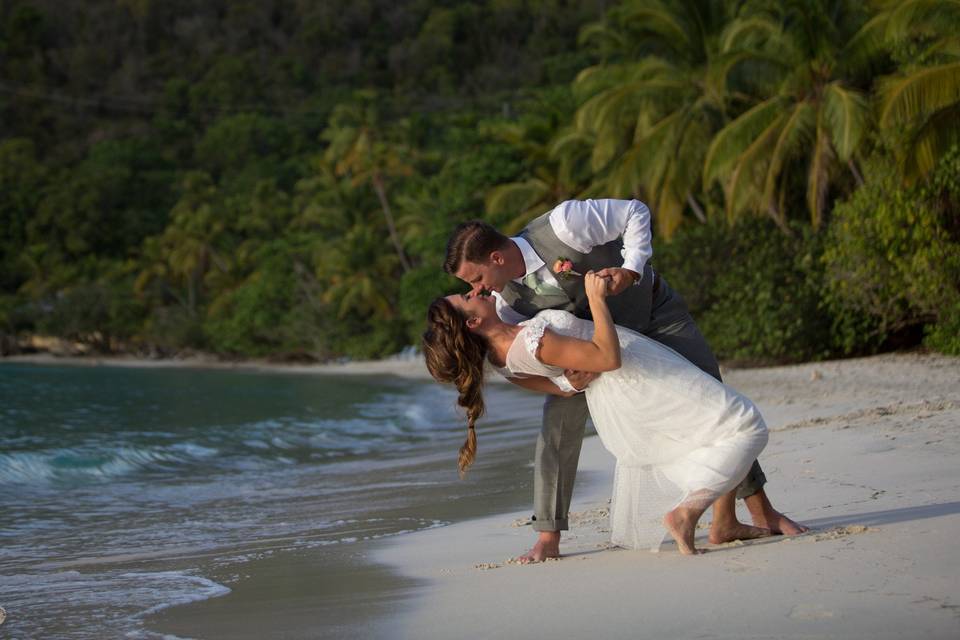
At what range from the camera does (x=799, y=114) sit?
17.9 m

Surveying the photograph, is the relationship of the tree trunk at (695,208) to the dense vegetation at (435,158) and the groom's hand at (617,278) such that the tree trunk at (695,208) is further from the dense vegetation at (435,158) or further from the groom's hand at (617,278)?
the groom's hand at (617,278)

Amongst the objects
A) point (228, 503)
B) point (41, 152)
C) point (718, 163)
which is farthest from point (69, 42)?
point (228, 503)

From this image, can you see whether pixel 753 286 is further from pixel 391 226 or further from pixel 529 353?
pixel 391 226

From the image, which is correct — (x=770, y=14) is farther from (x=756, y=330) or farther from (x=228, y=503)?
(x=228, y=503)

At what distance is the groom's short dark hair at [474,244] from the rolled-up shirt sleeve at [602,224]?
228 millimetres

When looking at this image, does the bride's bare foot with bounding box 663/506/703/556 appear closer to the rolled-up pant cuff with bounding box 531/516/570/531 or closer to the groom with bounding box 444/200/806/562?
the groom with bounding box 444/200/806/562

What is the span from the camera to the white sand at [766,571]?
321 cm

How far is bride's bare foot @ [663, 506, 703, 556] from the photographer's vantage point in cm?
412

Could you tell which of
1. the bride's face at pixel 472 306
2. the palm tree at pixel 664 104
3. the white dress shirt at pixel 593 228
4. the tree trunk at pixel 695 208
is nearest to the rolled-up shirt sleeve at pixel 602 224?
the white dress shirt at pixel 593 228

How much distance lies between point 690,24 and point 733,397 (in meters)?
20.7

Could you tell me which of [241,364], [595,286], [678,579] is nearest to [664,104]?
[595,286]

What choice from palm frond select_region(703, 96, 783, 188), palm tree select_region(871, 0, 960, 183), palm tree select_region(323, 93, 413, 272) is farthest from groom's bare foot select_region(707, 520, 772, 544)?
palm tree select_region(323, 93, 413, 272)

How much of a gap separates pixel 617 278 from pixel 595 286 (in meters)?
0.08

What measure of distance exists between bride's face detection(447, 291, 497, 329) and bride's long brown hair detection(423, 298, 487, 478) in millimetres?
18
